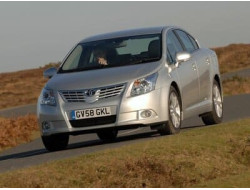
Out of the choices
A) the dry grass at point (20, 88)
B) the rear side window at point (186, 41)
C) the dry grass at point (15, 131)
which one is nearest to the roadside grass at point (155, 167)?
the rear side window at point (186, 41)

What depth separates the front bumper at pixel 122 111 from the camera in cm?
1351

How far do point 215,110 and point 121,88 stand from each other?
11.2 feet

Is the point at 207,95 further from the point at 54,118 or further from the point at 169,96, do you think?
the point at 54,118

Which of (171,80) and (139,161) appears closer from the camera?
(139,161)

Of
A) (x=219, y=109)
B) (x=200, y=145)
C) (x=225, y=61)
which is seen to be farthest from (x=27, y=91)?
(x=200, y=145)

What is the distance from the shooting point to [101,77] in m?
13.8

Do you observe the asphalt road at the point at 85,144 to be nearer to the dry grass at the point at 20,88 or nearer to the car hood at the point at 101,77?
the car hood at the point at 101,77

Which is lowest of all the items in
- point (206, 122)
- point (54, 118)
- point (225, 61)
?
point (225, 61)

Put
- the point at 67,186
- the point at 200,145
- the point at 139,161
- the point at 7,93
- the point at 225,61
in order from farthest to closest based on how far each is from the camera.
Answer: the point at 225,61 < the point at 7,93 < the point at 200,145 < the point at 139,161 < the point at 67,186

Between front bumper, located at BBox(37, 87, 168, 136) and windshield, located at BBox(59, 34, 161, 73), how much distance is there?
93 centimetres

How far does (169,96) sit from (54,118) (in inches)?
66.1

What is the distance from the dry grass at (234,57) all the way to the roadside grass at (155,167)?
51.1 meters

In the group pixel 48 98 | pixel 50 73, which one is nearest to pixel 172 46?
pixel 50 73

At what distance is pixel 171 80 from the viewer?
14133 millimetres
